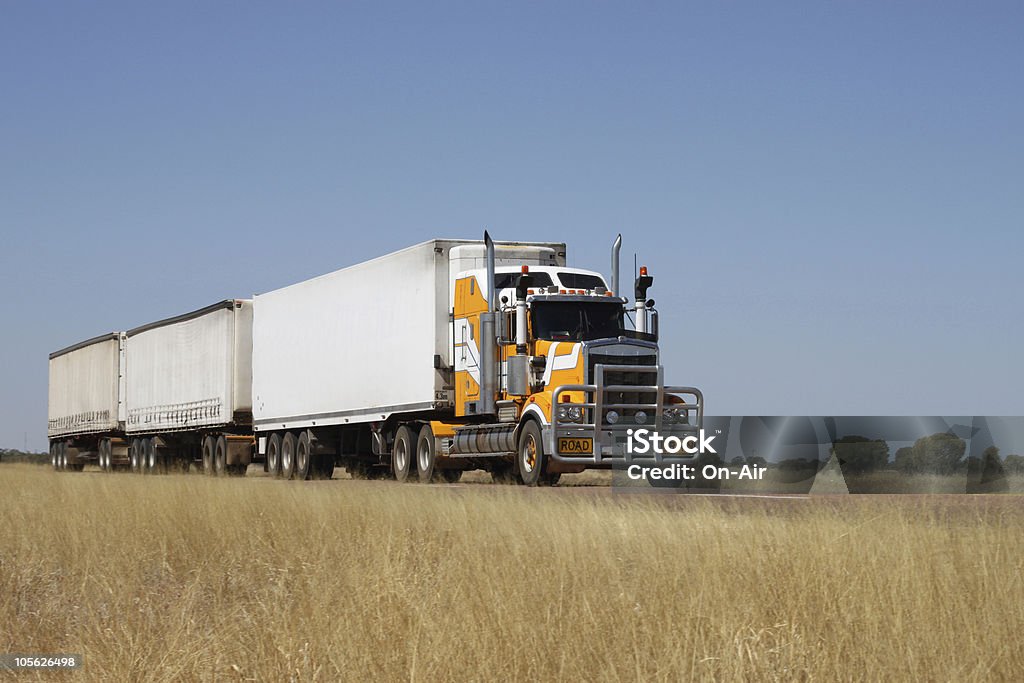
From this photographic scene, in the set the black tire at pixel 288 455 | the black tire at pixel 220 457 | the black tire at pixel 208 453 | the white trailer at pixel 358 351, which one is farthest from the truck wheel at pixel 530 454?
the black tire at pixel 208 453

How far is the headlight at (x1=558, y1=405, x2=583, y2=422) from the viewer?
2247 centimetres

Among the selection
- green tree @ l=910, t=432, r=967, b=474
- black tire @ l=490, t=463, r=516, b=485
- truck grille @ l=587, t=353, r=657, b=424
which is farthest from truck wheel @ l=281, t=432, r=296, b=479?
green tree @ l=910, t=432, r=967, b=474

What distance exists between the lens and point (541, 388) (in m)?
23.5

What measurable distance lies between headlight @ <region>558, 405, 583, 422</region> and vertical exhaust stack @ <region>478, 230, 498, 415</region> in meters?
2.12

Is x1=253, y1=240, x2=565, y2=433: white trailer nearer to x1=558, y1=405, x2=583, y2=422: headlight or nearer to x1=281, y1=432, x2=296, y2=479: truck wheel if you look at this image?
x1=281, y1=432, x2=296, y2=479: truck wheel

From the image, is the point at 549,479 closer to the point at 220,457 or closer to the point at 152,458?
the point at 220,457

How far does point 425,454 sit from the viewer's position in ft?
87.5

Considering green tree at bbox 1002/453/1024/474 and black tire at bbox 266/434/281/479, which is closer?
green tree at bbox 1002/453/1024/474

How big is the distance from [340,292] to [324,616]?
22.3 m

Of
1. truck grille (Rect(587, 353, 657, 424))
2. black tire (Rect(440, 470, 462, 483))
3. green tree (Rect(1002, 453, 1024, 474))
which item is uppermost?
truck grille (Rect(587, 353, 657, 424))

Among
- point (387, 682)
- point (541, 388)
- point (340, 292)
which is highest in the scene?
point (340, 292)

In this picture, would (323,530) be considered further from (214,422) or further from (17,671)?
(214,422)

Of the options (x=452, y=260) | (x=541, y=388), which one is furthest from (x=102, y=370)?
(x=541, y=388)

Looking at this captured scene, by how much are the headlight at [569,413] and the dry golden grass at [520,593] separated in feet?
23.0
